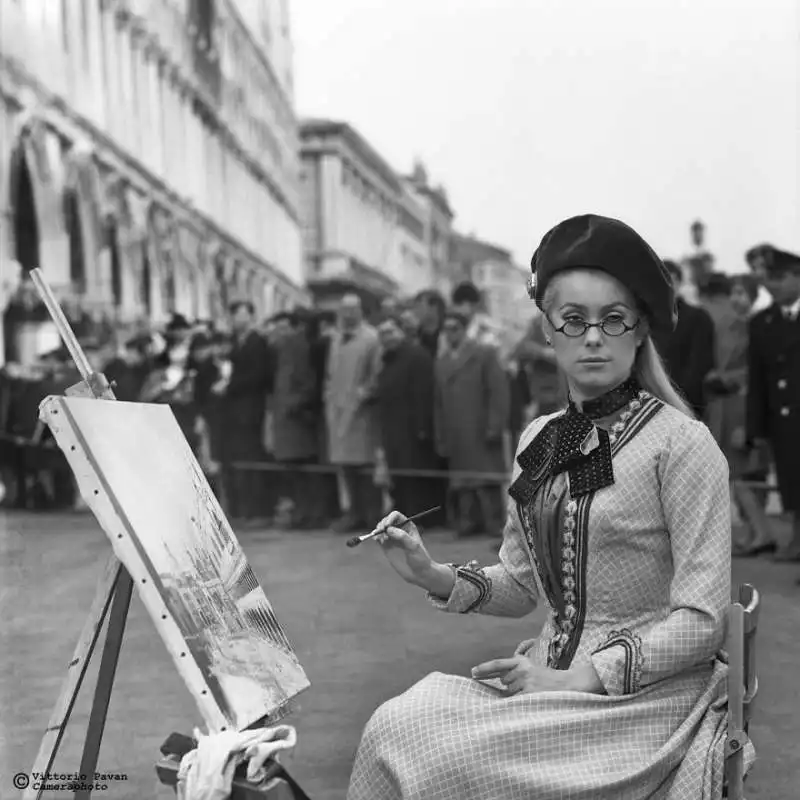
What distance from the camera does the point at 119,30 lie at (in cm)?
2033

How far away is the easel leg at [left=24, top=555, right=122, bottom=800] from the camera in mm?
2461

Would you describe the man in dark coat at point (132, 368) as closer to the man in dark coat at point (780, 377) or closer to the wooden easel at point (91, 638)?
the man in dark coat at point (780, 377)

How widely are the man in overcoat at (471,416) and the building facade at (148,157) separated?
19.1 feet

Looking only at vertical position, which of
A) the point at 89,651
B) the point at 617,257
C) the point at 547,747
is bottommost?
the point at 547,747

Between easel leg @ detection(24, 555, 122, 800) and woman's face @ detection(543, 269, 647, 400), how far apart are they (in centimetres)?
91

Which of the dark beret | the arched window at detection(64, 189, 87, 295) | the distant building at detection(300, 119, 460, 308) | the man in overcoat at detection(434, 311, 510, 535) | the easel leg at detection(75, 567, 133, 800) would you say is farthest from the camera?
the arched window at detection(64, 189, 87, 295)

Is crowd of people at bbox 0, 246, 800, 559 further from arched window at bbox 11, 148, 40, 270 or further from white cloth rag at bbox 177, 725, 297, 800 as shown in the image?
white cloth rag at bbox 177, 725, 297, 800

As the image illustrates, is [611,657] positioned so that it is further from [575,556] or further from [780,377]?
[780,377]

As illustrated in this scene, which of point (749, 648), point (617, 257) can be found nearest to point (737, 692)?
point (749, 648)

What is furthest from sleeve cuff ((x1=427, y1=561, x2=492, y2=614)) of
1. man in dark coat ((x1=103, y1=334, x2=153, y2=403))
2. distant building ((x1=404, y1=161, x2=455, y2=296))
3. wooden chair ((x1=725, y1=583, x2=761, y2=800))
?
distant building ((x1=404, y1=161, x2=455, y2=296))

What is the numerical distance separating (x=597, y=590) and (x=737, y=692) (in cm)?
32

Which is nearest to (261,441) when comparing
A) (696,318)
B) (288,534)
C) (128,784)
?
(288,534)

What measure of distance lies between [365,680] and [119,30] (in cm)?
1713

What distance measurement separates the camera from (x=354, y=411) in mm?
9891
